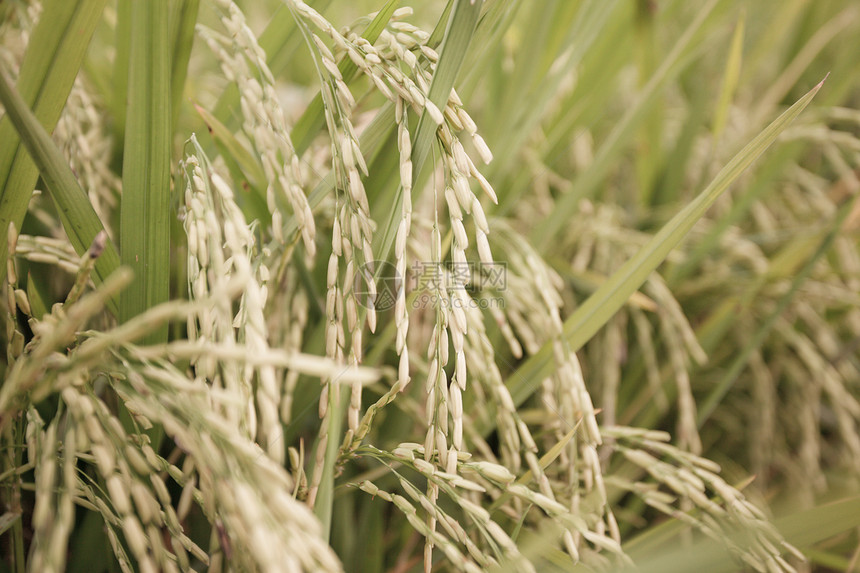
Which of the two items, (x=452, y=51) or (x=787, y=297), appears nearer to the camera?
(x=452, y=51)

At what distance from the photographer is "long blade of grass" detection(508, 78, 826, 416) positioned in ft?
1.49

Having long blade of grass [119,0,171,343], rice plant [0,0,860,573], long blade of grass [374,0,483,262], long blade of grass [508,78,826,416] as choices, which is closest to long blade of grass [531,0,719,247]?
rice plant [0,0,860,573]

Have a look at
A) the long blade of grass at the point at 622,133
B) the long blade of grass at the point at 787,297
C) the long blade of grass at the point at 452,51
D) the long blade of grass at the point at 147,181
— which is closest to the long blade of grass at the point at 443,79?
the long blade of grass at the point at 452,51

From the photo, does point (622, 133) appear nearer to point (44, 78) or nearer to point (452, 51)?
point (452, 51)

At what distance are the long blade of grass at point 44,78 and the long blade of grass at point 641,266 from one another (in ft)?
1.70

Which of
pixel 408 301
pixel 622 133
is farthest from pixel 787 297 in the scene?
pixel 408 301

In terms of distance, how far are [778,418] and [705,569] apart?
0.62m

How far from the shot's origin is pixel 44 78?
44 centimetres

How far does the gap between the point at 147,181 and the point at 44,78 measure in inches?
4.4

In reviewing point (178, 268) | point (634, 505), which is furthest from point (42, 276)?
point (634, 505)

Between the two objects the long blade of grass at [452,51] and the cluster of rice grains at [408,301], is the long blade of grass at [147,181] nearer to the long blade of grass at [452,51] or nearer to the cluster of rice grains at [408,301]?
the cluster of rice grains at [408,301]

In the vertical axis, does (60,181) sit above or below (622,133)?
below

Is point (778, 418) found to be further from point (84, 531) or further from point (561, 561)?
point (84, 531)

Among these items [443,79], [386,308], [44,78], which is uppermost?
[443,79]
